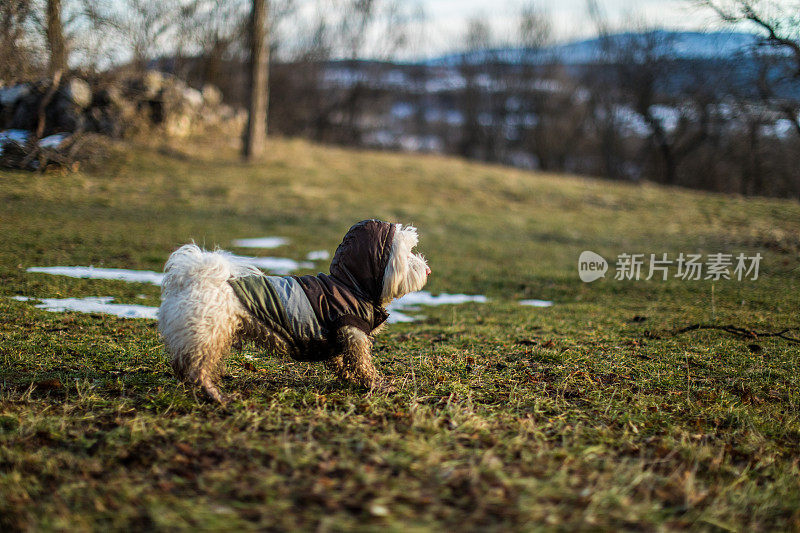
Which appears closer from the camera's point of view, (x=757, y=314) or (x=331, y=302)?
(x=331, y=302)

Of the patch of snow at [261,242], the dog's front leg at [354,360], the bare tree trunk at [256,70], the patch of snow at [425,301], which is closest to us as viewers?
the dog's front leg at [354,360]

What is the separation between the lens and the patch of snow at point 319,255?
1060 cm

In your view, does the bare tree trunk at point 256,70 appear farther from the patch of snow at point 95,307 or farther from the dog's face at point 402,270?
the dog's face at point 402,270

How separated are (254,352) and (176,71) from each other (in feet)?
59.7

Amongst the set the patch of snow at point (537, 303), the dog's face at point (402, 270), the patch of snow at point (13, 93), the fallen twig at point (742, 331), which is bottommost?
the patch of snow at point (537, 303)

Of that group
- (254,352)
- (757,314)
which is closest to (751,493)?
(254,352)

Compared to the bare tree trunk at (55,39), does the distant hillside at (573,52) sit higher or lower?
higher

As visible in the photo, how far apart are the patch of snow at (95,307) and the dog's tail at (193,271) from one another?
7.73 ft

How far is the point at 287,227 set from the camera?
1361 centimetres

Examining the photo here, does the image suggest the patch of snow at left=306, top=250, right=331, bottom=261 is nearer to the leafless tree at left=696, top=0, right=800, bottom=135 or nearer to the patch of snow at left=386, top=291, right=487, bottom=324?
the patch of snow at left=386, top=291, right=487, bottom=324

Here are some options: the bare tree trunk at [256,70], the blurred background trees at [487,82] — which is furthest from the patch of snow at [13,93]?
the bare tree trunk at [256,70]

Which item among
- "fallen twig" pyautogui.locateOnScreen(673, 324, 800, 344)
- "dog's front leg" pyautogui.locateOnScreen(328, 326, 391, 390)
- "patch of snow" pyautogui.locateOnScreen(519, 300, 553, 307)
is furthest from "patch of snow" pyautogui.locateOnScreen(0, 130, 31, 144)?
"fallen twig" pyautogui.locateOnScreen(673, 324, 800, 344)

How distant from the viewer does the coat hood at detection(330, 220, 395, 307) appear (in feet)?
13.5

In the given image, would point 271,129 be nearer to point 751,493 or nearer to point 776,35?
point 776,35
